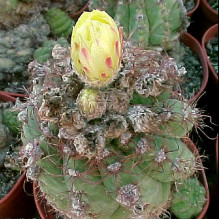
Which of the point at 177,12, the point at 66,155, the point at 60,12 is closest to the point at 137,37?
the point at 177,12

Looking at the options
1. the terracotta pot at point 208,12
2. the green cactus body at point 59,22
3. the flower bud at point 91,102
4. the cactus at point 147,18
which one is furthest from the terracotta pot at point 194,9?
the flower bud at point 91,102

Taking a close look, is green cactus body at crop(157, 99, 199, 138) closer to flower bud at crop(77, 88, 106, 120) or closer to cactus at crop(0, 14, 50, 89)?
flower bud at crop(77, 88, 106, 120)

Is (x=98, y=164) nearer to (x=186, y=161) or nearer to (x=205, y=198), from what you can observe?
(x=186, y=161)

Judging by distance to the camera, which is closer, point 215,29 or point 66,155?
point 66,155

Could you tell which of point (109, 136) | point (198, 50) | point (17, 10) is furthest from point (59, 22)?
point (109, 136)

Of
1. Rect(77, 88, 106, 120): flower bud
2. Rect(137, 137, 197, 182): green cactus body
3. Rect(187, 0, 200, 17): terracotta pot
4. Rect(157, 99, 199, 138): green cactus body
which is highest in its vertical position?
Rect(77, 88, 106, 120): flower bud

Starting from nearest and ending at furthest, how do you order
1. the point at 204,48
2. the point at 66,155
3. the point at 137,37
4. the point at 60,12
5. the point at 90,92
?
1. the point at 90,92
2. the point at 66,155
3. the point at 137,37
4. the point at 60,12
5. the point at 204,48

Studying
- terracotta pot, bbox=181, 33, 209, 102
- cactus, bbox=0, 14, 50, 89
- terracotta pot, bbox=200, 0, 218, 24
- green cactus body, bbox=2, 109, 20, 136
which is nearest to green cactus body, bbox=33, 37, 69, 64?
cactus, bbox=0, 14, 50, 89
